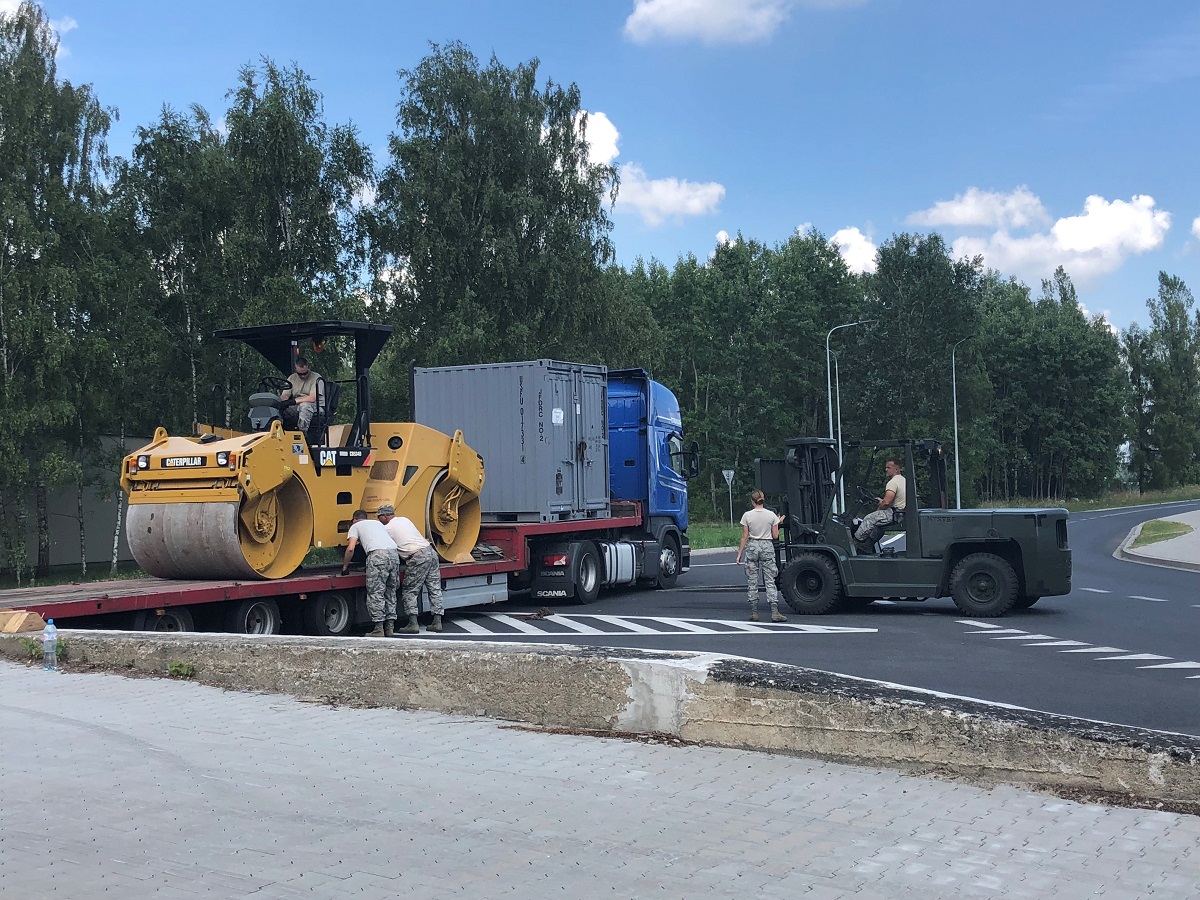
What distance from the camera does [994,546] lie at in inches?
617

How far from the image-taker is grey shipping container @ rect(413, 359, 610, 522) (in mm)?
17594

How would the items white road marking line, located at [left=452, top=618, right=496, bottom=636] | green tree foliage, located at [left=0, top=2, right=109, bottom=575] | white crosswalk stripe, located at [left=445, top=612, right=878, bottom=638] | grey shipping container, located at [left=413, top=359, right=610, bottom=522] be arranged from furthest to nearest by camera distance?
green tree foliage, located at [left=0, top=2, right=109, bottom=575], grey shipping container, located at [left=413, top=359, right=610, bottom=522], white road marking line, located at [left=452, top=618, right=496, bottom=636], white crosswalk stripe, located at [left=445, top=612, right=878, bottom=638]

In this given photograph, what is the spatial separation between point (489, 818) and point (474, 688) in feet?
7.77

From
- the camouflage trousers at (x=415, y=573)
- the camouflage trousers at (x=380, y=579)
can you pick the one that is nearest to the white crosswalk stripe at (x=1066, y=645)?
the camouflage trousers at (x=415, y=573)

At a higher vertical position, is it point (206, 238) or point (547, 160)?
point (547, 160)

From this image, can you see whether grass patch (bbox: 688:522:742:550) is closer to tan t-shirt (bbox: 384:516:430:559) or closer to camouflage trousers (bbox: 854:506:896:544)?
camouflage trousers (bbox: 854:506:896:544)

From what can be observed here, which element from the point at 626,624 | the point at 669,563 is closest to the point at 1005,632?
the point at 626,624

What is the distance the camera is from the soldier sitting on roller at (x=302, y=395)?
1370 cm

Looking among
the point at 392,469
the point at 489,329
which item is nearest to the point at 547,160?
the point at 489,329

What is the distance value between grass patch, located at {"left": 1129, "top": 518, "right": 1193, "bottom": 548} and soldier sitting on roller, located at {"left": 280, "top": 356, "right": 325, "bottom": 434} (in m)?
26.0

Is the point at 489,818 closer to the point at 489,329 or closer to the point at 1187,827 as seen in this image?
the point at 1187,827

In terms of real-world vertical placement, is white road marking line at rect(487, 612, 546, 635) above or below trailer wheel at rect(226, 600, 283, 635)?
below

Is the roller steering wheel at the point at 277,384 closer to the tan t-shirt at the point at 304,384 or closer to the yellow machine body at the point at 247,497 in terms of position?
the tan t-shirt at the point at 304,384

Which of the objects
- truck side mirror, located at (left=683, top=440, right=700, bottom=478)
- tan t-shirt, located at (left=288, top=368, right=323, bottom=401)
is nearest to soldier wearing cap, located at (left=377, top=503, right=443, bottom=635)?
tan t-shirt, located at (left=288, top=368, right=323, bottom=401)
